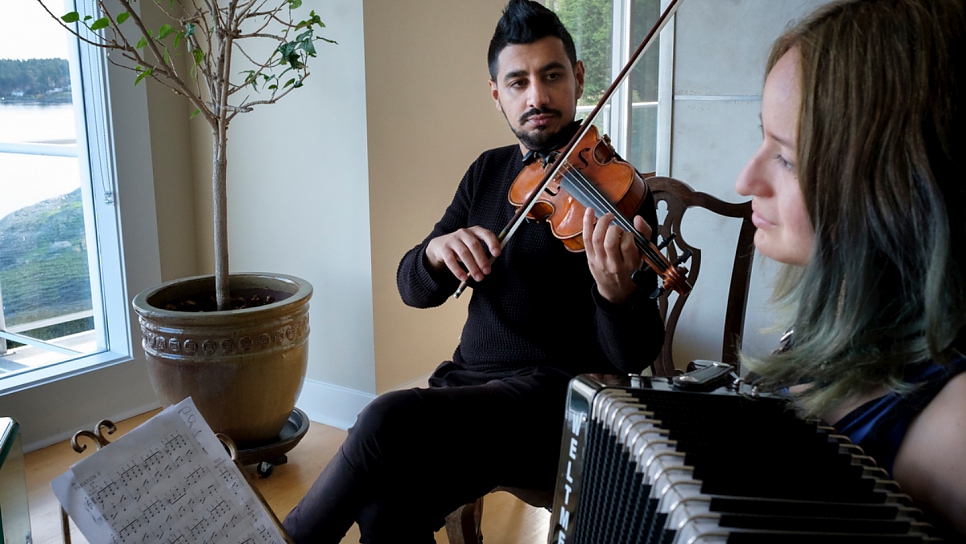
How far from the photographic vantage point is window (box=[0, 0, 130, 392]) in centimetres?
207

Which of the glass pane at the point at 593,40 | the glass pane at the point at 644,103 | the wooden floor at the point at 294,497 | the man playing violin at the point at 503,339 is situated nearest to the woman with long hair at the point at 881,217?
the man playing violin at the point at 503,339

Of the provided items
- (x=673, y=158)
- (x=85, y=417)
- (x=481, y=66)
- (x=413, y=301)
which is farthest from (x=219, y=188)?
(x=673, y=158)

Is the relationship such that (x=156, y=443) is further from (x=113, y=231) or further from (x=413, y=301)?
(x=113, y=231)

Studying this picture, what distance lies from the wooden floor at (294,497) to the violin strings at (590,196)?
803mm

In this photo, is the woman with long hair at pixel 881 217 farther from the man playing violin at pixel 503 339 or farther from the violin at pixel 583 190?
the violin at pixel 583 190

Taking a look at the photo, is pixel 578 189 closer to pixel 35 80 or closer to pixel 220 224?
pixel 220 224

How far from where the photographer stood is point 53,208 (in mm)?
2182

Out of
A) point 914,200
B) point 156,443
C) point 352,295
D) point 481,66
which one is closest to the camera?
point 914,200

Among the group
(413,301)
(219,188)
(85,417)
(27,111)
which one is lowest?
(85,417)

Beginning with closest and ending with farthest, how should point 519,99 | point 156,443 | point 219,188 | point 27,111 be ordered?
point 156,443, point 519,99, point 219,188, point 27,111

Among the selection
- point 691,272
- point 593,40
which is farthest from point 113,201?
point 593,40

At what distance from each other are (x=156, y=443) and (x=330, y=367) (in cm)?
142

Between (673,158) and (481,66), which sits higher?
(481,66)

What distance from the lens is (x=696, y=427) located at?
690mm
